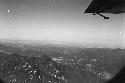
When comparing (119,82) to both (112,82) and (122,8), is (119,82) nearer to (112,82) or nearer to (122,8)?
(112,82)

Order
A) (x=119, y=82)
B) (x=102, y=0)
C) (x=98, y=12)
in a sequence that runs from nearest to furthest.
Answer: (x=119, y=82)
(x=102, y=0)
(x=98, y=12)

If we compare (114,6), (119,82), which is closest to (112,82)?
(119,82)

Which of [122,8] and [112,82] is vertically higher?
[122,8]

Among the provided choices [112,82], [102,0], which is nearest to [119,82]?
[112,82]

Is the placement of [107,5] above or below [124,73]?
above

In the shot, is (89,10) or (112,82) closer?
(112,82)

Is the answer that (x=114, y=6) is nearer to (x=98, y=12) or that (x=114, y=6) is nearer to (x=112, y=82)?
(x=98, y=12)

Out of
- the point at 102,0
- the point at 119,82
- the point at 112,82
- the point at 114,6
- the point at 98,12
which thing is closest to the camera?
the point at 119,82

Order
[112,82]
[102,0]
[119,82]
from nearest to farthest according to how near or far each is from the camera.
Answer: [119,82]
[112,82]
[102,0]

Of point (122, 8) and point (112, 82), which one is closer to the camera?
point (112, 82)
